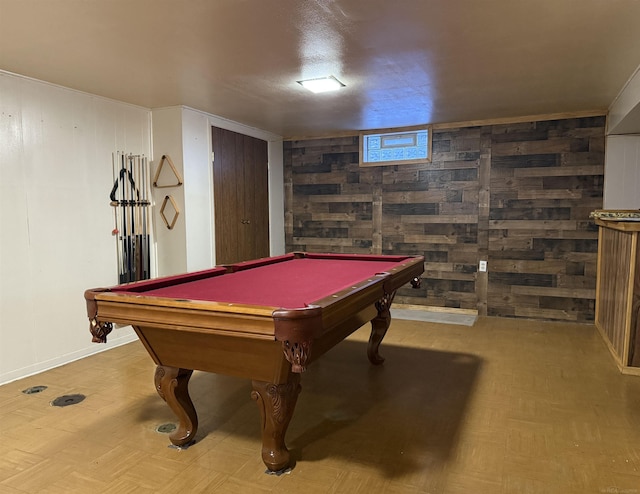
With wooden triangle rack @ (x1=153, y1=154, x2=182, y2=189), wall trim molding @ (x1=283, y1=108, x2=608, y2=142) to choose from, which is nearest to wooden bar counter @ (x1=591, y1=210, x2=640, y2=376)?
wall trim molding @ (x1=283, y1=108, x2=608, y2=142)

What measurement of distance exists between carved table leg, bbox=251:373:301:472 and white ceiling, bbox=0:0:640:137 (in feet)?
5.90

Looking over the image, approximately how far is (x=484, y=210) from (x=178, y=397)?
402 cm

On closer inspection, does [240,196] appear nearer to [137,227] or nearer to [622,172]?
[137,227]

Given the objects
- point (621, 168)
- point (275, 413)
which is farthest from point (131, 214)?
point (621, 168)

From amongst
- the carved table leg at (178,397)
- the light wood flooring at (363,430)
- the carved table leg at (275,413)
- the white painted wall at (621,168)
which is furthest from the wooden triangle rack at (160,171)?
the white painted wall at (621,168)

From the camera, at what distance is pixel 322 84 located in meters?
3.48

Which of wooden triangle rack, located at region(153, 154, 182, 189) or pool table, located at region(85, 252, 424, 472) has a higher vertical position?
wooden triangle rack, located at region(153, 154, 182, 189)

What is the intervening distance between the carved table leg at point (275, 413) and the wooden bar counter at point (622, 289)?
8.73ft

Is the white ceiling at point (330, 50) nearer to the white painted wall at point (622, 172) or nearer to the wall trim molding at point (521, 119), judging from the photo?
the wall trim molding at point (521, 119)

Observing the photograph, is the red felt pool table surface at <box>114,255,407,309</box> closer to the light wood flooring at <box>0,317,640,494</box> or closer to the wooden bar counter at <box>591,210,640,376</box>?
the light wood flooring at <box>0,317,640,494</box>

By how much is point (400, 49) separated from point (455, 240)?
116 inches

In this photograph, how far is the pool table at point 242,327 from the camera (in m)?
1.69

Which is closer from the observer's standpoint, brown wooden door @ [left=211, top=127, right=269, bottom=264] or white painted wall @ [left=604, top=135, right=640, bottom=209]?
white painted wall @ [left=604, top=135, right=640, bottom=209]

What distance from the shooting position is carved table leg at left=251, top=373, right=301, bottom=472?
1.98 meters
